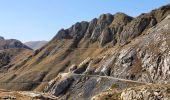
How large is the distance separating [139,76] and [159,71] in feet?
37.3

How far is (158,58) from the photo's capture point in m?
145

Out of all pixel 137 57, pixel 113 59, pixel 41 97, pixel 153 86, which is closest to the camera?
pixel 153 86

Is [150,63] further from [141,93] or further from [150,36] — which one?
[141,93]

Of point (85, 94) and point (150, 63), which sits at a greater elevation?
point (150, 63)

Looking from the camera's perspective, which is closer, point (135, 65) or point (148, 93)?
point (148, 93)

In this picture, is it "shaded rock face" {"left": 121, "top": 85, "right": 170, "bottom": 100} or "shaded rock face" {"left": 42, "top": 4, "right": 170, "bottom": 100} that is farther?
"shaded rock face" {"left": 42, "top": 4, "right": 170, "bottom": 100}

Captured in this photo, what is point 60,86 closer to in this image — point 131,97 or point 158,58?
point 158,58

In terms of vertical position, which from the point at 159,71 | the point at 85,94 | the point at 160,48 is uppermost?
the point at 160,48

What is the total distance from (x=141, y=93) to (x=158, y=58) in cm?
9994

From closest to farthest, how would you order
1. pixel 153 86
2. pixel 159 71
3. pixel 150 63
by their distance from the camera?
pixel 153 86 → pixel 159 71 → pixel 150 63

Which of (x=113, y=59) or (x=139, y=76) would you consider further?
(x=113, y=59)

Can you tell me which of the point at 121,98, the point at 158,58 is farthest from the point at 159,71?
the point at 121,98

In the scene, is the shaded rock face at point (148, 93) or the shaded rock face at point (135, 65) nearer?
the shaded rock face at point (148, 93)

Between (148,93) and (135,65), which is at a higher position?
(148,93)
